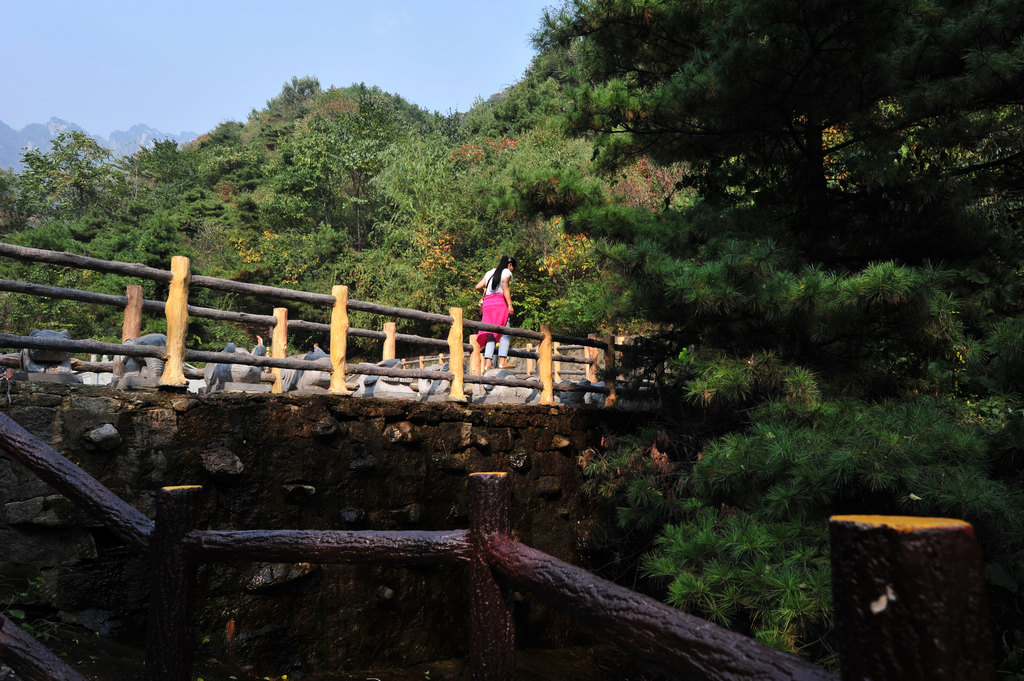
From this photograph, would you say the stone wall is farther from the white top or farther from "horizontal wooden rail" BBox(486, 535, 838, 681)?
"horizontal wooden rail" BBox(486, 535, 838, 681)

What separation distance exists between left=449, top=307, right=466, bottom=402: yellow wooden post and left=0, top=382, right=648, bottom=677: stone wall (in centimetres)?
20

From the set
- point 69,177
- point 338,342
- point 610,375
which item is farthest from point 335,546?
point 69,177

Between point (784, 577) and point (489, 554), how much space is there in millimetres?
2606

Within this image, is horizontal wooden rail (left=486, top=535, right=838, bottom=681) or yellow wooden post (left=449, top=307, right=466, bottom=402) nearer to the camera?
horizontal wooden rail (left=486, top=535, right=838, bottom=681)

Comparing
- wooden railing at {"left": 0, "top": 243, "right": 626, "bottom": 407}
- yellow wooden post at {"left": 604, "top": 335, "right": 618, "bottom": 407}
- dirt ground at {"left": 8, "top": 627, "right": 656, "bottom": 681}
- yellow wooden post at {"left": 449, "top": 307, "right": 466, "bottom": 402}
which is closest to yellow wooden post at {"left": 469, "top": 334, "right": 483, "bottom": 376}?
wooden railing at {"left": 0, "top": 243, "right": 626, "bottom": 407}

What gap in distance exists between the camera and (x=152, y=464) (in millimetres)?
4242

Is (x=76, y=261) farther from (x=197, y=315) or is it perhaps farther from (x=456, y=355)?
(x=456, y=355)

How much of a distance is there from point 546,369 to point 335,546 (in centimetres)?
562

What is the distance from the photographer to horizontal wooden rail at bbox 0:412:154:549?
209 centimetres

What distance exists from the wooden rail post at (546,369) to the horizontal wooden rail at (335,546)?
17.5ft

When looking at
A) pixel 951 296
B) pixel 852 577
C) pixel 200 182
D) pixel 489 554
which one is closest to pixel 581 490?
pixel 951 296

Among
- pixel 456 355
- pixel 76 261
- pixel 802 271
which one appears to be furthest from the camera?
pixel 456 355

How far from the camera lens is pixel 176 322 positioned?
167 inches

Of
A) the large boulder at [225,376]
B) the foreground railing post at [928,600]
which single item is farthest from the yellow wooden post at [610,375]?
the foreground railing post at [928,600]
